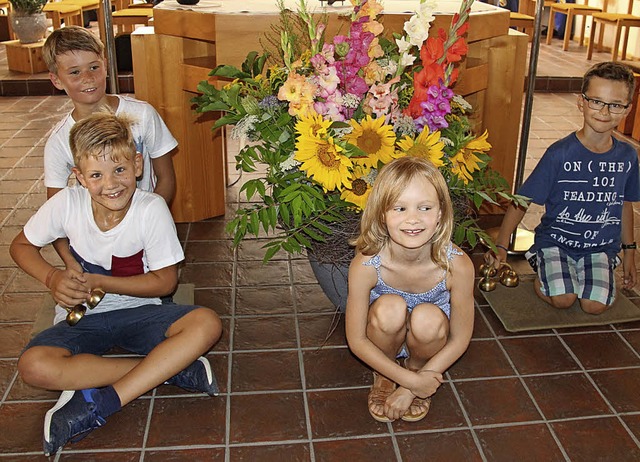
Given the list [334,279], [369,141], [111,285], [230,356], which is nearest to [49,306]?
[111,285]

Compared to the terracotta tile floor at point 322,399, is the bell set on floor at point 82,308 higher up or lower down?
higher up

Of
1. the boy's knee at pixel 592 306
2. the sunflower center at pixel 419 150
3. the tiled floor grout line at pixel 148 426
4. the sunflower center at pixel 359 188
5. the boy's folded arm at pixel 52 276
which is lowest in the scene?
the tiled floor grout line at pixel 148 426

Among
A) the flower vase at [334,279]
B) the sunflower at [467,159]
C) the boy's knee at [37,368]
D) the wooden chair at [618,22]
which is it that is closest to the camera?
the boy's knee at [37,368]

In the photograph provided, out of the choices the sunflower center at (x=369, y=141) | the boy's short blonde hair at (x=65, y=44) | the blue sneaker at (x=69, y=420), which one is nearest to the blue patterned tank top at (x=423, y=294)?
the sunflower center at (x=369, y=141)

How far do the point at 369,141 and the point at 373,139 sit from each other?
1 centimetres

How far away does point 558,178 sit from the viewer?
97.1 inches

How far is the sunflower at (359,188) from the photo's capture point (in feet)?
6.60

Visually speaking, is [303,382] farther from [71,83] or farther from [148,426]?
[71,83]

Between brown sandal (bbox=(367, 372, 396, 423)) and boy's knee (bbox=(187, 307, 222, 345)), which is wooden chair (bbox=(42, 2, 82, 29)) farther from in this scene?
brown sandal (bbox=(367, 372, 396, 423))

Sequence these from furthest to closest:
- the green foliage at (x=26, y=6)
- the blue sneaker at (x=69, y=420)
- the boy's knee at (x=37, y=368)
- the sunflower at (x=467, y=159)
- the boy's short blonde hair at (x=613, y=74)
Result: the green foliage at (x=26, y=6)
the boy's short blonde hair at (x=613, y=74)
the sunflower at (x=467, y=159)
the boy's knee at (x=37, y=368)
the blue sneaker at (x=69, y=420)

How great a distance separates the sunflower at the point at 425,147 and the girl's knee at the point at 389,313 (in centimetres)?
38

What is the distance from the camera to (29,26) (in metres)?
6.20

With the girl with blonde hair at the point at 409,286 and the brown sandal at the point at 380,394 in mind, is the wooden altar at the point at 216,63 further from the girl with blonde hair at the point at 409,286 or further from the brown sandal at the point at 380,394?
the brown sandal at the point at 380,394

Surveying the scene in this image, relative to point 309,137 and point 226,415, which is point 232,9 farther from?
point 226,415
